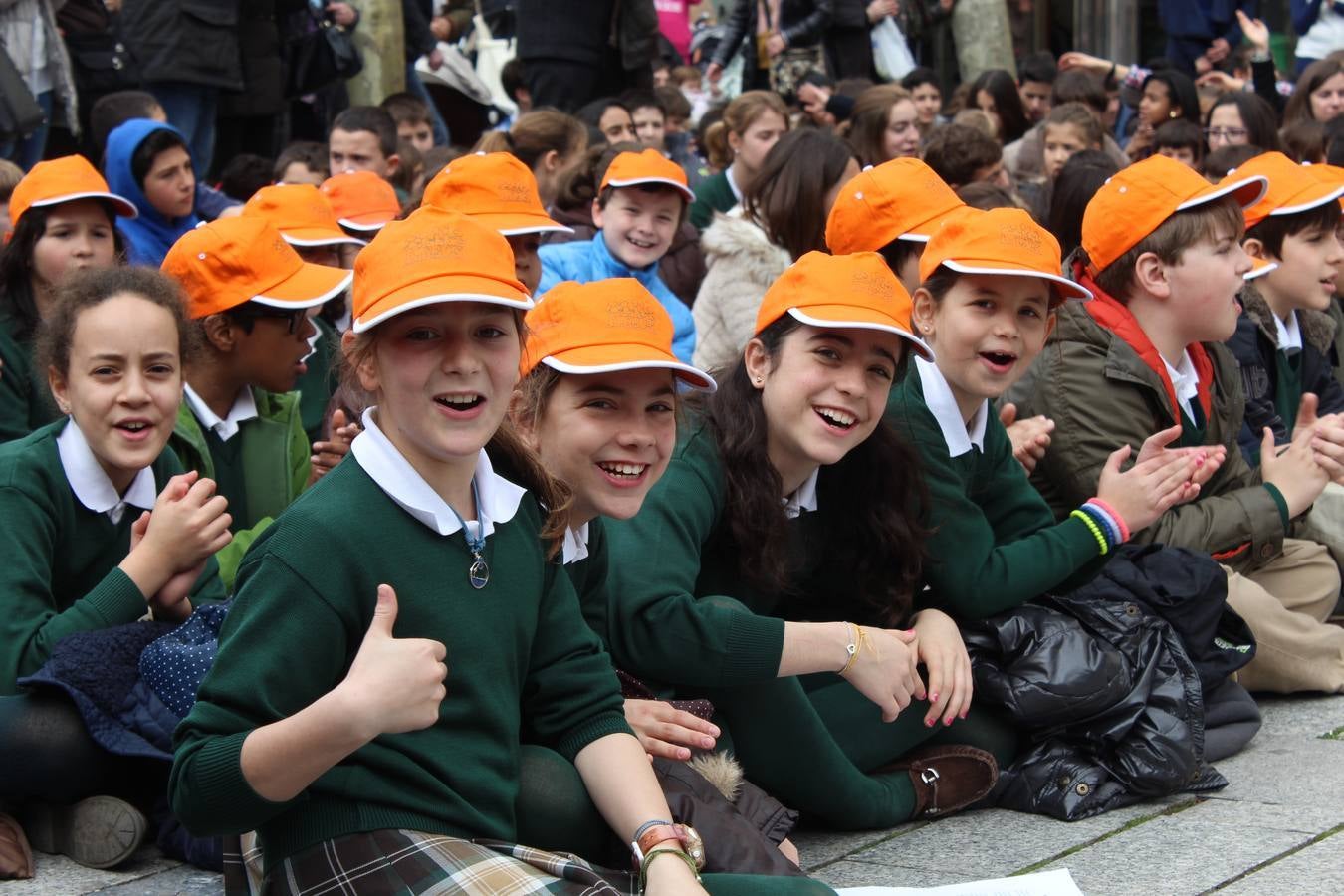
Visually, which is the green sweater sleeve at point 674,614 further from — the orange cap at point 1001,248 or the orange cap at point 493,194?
the orange cap at point 493,194

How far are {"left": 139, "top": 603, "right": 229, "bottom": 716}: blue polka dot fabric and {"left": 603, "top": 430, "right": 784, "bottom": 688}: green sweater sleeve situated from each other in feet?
2.56

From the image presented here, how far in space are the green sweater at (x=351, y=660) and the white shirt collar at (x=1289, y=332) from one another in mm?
3847

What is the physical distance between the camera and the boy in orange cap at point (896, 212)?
512cm

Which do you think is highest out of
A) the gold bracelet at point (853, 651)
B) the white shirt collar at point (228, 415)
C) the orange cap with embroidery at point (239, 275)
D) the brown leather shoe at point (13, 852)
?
the orange cap with embroidery at point (239, 275)

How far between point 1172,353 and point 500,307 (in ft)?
9.14

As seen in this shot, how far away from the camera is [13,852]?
340cm

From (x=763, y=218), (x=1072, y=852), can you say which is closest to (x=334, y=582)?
(x=1072, y=852)

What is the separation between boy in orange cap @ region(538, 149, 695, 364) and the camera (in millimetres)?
6383

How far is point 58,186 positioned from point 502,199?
1327mm

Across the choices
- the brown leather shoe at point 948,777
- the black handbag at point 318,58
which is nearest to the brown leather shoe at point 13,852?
the brown leather shoe at point 948,777

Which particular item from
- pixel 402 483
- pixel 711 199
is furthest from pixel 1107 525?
pixel 711 199

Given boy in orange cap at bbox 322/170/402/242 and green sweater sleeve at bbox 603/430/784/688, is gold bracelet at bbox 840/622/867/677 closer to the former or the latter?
green sweater sleeve at bbox 603/430/784/688

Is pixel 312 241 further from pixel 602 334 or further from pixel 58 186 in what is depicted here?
pixel 602 334

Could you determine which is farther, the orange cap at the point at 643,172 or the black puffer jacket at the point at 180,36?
the black puffer jacket at the point at 180,36
